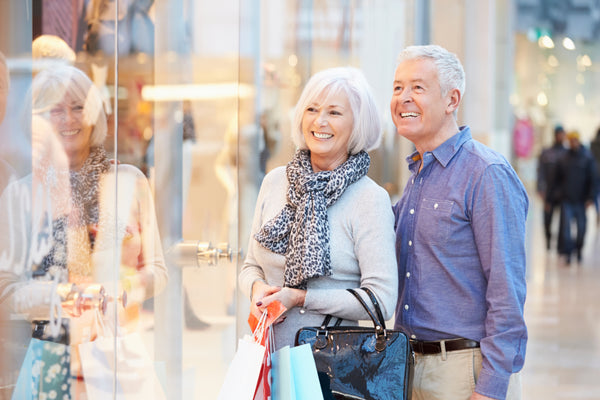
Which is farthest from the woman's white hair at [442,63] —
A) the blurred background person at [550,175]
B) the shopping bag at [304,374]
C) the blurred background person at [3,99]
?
the blurred background person at [550,175]

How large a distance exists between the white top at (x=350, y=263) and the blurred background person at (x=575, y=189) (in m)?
10.6

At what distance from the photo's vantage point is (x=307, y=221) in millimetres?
2078

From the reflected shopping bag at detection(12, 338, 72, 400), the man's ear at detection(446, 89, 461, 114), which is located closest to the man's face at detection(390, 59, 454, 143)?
the man's ear at detection(446, 89, 461, 114)

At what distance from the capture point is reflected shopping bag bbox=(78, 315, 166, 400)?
1.65 metres

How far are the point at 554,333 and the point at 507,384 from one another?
5.41 m

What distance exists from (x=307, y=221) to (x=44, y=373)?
82 cm

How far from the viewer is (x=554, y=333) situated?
23.2 ft

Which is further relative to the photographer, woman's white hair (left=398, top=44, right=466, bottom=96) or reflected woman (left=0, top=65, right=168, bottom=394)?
woman's white hair (left=398, top=44, right=466, bottom=96)

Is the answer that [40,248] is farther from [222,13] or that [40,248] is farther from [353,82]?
[222,13]

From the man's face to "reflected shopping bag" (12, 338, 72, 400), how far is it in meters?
1.15

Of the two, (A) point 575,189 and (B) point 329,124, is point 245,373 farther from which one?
(A) point 575,189

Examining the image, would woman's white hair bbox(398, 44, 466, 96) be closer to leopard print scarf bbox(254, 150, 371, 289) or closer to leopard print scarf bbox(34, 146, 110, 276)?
leopard print scarf bbox(254, 150, 371, 289)

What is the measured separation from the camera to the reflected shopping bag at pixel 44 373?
4.76 feet

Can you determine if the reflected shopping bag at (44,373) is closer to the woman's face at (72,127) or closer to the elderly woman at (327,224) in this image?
the woman's face at (72,127)
